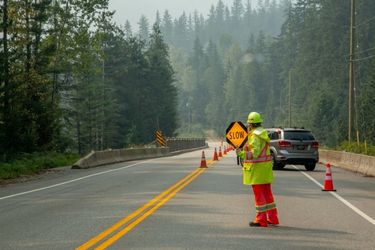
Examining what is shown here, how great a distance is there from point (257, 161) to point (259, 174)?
23 centimetres

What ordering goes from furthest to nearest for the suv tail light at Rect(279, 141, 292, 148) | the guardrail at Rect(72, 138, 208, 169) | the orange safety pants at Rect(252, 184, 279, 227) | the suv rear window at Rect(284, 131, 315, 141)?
the guardrail at Rect(72, 138, 208, 169) < the suv rear window at Rect(284, 131, 315, 141) < the suv tail light at Rect(279, 141, 292, 148) < the orange safety pants at Rect(252, 184, 279, 227)

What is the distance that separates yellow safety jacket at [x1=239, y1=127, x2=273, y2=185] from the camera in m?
10.8

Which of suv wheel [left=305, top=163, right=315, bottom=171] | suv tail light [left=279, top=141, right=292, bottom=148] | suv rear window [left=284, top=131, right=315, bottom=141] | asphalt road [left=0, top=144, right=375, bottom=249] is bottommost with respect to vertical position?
asphalt road [left=0, top=144, right=375, bottom=249]

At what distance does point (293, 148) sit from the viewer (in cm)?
2703

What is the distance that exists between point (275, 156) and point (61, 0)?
26.2 meters

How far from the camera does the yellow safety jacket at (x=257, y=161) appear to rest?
10.8m

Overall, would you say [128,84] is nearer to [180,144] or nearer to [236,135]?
[180,144]

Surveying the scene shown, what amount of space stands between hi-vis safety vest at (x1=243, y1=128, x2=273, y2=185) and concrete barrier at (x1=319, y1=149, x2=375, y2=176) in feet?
48.8

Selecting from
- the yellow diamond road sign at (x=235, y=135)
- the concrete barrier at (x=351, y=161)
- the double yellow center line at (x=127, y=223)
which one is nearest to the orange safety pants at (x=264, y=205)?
the double yellow center line at (x=127, y=223)

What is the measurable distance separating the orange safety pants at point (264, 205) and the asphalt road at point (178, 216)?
0.58 feet

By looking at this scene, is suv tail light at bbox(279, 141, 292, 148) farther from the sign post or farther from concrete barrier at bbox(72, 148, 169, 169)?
concrete barrier at bbox(72, 148, 169, 169)

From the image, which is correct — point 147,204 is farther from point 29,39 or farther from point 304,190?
point 29,39

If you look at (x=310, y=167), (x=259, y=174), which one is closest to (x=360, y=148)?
(x=310, y=167)

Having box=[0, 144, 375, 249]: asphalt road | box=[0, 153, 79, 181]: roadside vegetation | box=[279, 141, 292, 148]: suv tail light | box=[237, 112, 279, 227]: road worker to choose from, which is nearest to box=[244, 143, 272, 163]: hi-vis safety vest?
box=[237, 112, 279, 227]: road worker
